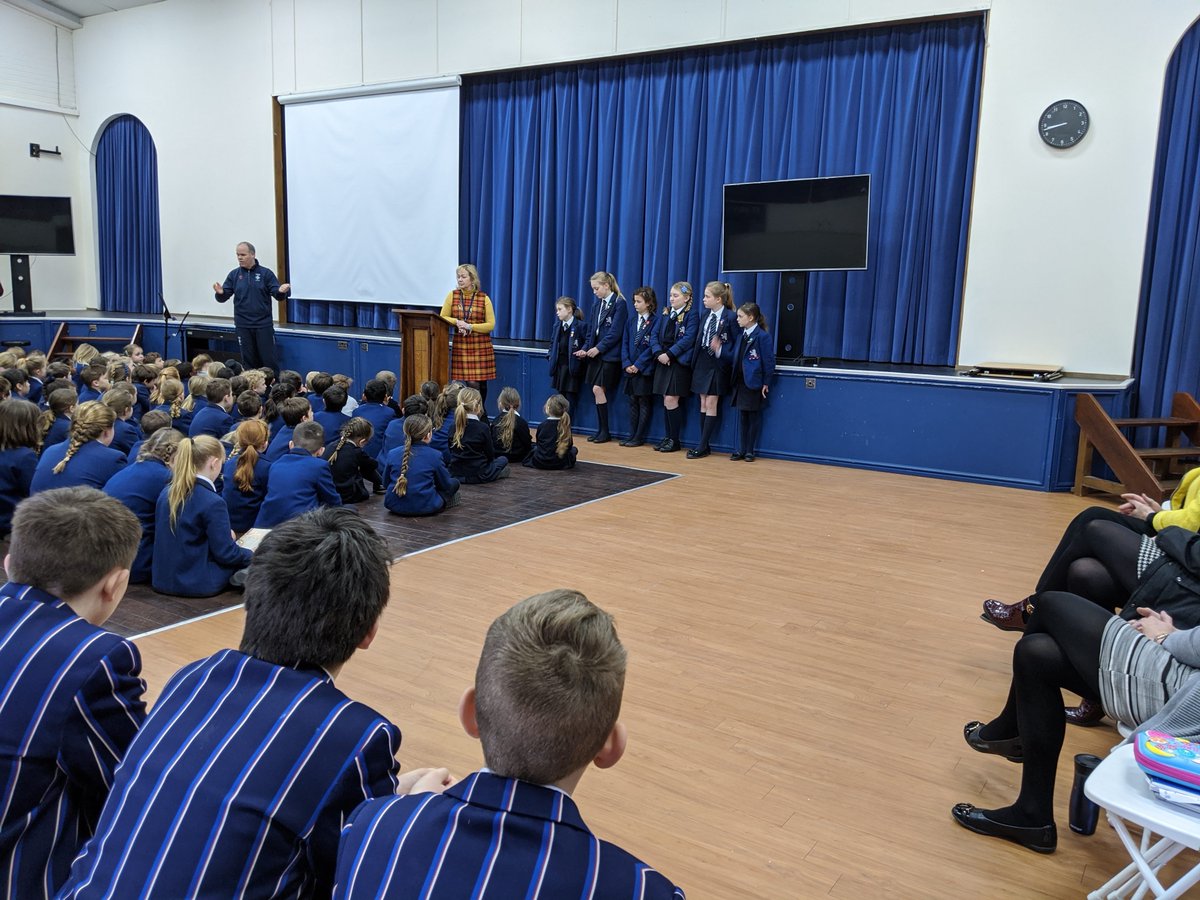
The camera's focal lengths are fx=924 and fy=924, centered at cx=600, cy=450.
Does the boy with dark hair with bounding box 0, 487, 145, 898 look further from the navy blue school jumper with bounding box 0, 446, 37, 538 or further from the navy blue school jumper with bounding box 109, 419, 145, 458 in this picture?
the navy blue school jumper with bounding box 109, 419, 145, 458

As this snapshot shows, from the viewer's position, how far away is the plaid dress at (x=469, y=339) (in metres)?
7.87

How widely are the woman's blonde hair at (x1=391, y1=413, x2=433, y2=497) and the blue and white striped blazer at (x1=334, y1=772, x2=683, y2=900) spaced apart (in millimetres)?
4231

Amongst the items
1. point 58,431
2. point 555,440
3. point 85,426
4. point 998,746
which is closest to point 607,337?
point 555,440

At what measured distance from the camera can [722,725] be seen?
283 centimetres

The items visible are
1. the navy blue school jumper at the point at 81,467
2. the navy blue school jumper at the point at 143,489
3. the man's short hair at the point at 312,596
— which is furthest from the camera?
the navy blue school jumper at the point at 81,467

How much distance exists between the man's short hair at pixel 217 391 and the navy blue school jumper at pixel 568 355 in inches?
126

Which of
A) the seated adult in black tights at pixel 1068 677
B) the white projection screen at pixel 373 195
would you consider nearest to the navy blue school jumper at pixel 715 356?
the white projection screen at pixel 373 195

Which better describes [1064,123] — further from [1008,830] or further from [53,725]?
[53,725]

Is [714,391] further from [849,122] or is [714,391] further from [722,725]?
[722,725]

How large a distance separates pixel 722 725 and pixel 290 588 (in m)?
1.77

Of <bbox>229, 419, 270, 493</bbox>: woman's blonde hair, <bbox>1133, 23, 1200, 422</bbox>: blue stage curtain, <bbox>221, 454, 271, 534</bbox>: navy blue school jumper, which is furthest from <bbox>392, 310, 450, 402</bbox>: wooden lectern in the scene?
<bbox>1133, 23, 1200, 422</bbox>: blue stage curtain

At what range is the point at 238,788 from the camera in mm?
1178

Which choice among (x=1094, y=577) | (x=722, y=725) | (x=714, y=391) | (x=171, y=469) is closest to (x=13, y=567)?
(x=722, y=725)

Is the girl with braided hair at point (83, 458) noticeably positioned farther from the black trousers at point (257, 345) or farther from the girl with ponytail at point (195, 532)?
the black trousers at point (257, 345)
